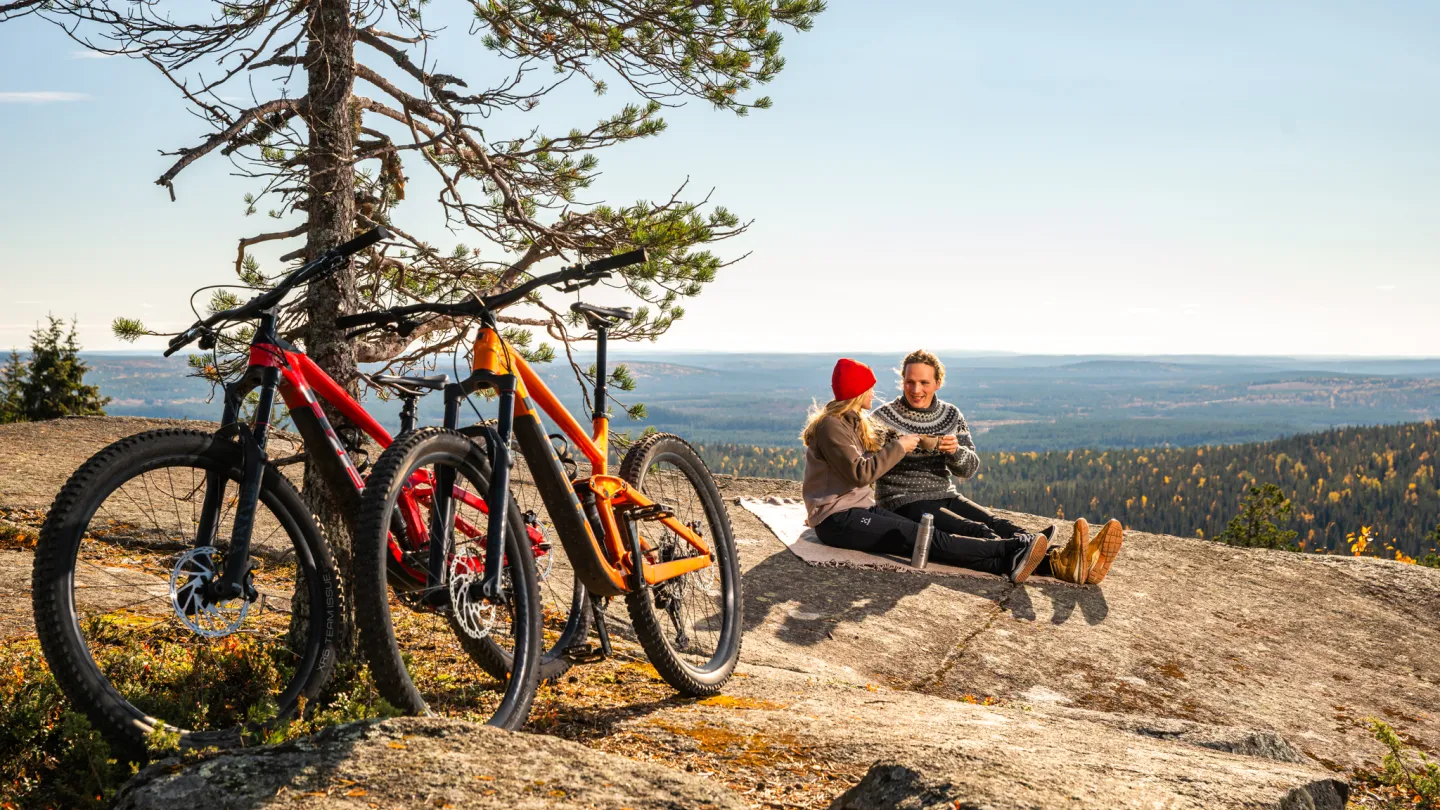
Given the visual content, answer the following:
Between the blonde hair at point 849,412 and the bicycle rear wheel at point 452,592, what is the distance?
4263 millimetres

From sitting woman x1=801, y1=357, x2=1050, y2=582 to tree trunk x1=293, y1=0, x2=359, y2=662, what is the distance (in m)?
4.13

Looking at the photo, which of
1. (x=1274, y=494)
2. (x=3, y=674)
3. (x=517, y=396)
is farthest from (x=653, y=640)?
(x=1274, y=494)

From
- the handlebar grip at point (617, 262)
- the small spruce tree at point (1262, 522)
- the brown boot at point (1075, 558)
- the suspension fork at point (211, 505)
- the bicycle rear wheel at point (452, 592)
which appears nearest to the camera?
the bicycle rear wheel at point (452, 592)

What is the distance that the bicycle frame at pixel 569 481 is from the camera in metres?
3.38

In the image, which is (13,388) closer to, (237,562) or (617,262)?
(237,562)

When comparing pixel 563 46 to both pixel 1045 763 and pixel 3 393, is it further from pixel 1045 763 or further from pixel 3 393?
pixel 3 393

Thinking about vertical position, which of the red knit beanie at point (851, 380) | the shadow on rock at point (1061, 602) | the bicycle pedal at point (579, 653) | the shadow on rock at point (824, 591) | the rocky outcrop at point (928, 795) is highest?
the red knit beanie at point (851, 380)

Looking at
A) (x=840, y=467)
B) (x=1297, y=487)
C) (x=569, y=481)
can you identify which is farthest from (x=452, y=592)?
(x=1297, y=487)

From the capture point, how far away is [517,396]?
3.46 meters

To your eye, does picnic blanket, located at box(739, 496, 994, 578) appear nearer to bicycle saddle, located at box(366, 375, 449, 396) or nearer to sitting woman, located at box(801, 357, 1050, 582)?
sitting woman, located at box(801, 357, 1050, 582)

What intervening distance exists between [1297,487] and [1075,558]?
127100 millimetres

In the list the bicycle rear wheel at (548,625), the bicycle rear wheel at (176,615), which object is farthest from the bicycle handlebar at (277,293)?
the bicycle rear wheel at (548,625)

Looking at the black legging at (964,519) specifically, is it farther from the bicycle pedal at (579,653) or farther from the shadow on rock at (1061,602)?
the bicycle pedal at (579,653)

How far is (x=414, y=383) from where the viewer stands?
11.6 ft
